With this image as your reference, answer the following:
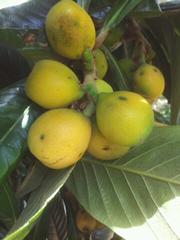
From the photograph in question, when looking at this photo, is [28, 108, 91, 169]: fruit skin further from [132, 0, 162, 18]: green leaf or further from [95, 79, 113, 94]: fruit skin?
[132, 0, 162, 18]: green leaf

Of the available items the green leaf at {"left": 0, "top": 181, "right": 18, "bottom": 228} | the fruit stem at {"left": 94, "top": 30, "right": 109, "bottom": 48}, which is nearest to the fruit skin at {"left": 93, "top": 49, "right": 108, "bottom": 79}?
the fruit stem at {"left": 94, "top": 30, "right": 109, "bottom": 48}

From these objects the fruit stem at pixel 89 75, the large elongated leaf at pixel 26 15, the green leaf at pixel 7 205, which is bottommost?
the green leaf at pixel 7 205

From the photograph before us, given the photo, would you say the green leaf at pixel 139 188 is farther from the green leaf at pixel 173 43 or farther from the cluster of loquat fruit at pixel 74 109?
the green leaf at pixel 173 43

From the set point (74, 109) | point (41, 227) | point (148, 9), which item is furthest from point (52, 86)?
point (41, 227)

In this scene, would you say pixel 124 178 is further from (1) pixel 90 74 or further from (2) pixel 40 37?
(2) pixel 40 37

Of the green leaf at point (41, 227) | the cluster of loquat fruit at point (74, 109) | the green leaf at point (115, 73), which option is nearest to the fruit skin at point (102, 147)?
the cluster of loquat fruit at point (74, 109)

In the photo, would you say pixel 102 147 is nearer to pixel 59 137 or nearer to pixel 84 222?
pixel 59 137
